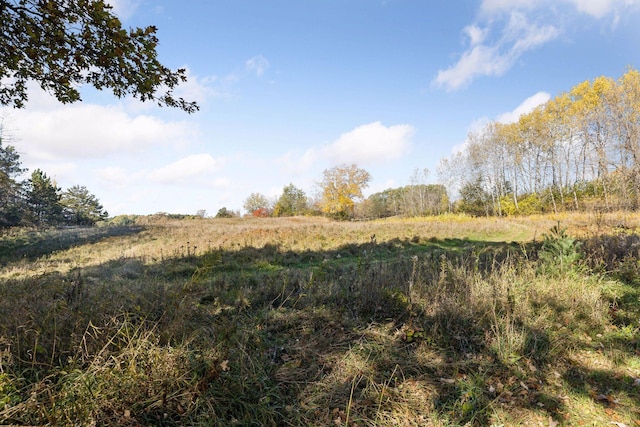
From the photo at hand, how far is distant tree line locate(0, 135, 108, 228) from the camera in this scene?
69.8 ft

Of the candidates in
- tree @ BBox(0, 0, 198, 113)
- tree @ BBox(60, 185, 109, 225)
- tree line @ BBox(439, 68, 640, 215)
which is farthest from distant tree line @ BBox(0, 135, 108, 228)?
tree line @ BBox(439, 68, 640, 215)

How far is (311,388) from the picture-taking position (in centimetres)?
308

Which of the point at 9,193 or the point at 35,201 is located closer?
the point at 9,193

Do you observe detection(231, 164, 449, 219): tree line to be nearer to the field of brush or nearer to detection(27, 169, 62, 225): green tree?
detection(27, 169, 62, 225): green tree

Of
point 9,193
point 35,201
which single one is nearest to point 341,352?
point 9,193

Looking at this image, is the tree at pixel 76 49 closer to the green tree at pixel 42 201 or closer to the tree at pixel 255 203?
the green tree at pixel 42 201

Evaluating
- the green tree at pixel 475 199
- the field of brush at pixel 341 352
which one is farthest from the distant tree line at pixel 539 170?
the field of brush at pixel 341 352

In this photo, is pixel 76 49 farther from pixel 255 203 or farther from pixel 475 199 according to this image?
pixel 255 203

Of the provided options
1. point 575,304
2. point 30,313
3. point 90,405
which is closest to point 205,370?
point 90,405

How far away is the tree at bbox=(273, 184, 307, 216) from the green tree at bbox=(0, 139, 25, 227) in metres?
30.0

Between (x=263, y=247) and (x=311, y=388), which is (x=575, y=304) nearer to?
(x=311, y=388)

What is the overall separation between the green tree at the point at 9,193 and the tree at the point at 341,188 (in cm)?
3003

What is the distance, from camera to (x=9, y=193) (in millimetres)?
21125

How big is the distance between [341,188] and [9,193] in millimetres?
32146
